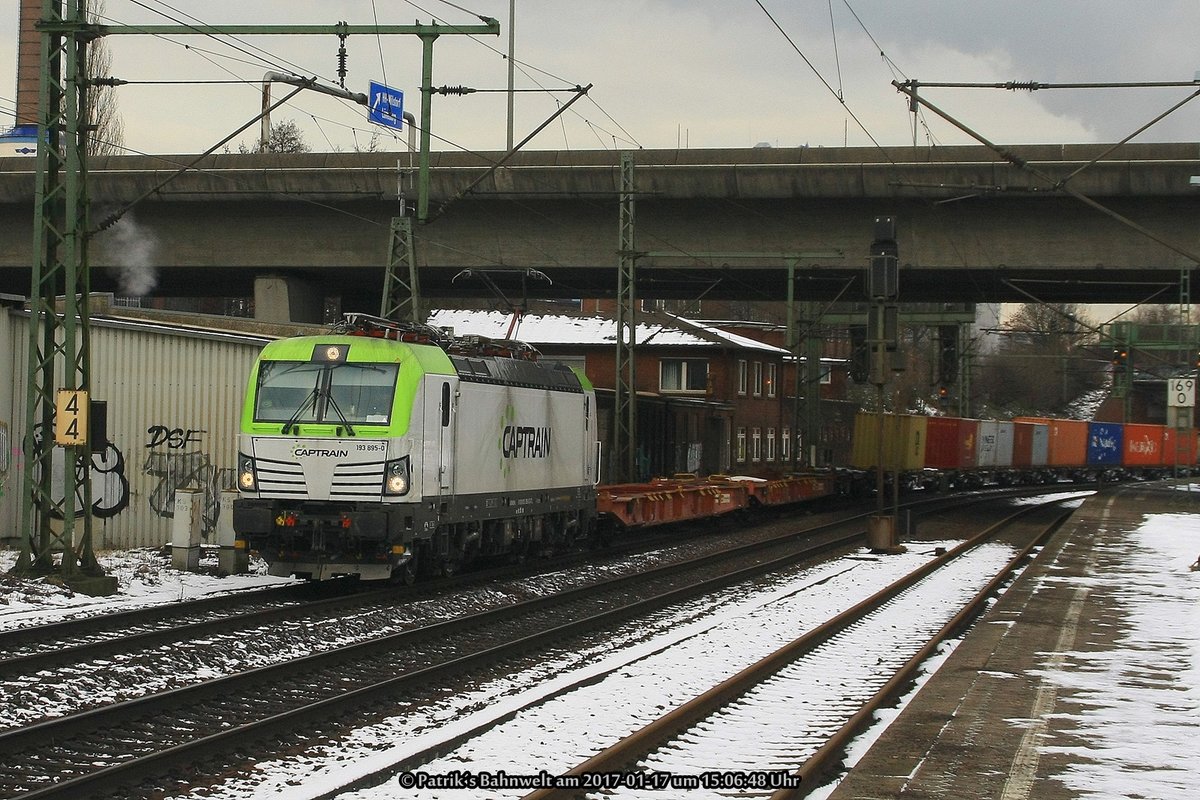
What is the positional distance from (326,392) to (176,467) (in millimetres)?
7098

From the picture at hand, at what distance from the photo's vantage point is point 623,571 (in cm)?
2214

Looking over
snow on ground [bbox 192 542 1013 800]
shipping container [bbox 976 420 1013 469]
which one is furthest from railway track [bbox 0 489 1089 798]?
shipping container [bbox 976 420 1013 469]

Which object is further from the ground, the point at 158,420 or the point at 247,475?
the point at 158,420

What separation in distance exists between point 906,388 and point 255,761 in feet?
296

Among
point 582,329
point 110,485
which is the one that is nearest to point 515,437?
point 110,485

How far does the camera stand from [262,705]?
1077 centimetres

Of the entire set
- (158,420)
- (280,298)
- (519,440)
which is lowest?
(519,440)

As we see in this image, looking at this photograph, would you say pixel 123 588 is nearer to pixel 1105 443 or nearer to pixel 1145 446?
pixel 1105 443

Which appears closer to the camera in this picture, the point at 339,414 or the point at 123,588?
the point at 339,414

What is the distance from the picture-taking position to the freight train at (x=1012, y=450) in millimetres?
52562

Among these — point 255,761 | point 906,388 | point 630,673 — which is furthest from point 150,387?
point 906,388

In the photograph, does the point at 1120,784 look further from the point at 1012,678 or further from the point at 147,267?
the point at 147,267

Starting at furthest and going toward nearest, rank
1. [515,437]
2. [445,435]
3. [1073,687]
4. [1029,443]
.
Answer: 1. [1029,443]
2. [515,437]
3. [445,435]
4. [1073,687]

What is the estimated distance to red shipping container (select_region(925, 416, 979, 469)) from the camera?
178ft
